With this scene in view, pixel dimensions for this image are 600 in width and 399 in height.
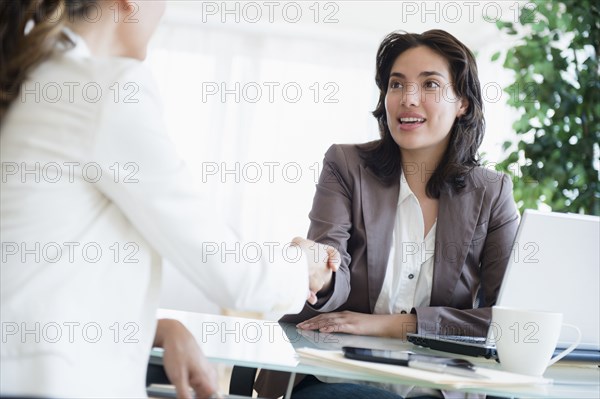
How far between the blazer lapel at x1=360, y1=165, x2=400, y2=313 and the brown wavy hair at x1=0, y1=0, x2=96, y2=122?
3.83 feet

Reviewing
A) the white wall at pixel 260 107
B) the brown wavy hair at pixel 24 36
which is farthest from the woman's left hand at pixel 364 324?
the white wall at pixel 260 107

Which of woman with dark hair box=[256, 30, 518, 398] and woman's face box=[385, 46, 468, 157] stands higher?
woman's face box=[385, 46, 468, 157]

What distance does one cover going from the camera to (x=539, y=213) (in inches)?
68.5

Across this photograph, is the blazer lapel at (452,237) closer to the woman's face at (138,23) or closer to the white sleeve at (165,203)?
the white sleeve at (165,203)

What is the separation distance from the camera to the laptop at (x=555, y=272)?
1.73 metres

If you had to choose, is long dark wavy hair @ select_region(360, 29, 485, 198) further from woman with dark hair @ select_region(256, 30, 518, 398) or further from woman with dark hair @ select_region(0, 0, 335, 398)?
woman with dark hair @ select_region(0, 0, 335, 398)

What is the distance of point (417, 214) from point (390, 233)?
0.38 feet

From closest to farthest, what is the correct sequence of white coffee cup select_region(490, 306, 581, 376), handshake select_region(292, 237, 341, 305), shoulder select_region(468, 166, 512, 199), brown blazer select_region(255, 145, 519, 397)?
1. white coffee cup select_region(490, 306, 581, 376)
2. handshake select_region(292, 237, 341, 305)
3. brown blazer select_region(255, 145, 519, 397)
4. shoulder select_region(468, 166, 512, 199)

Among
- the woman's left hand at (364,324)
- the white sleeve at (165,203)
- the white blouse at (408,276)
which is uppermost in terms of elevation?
the white sleeve at (165,203)

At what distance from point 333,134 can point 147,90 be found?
5.16 m

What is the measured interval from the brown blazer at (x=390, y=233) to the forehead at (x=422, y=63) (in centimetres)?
31

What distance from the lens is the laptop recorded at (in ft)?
5.66

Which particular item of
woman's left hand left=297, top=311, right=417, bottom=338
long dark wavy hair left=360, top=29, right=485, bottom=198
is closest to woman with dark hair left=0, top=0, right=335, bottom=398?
woman's left hand left=297, top=311, right=417, bottom=338

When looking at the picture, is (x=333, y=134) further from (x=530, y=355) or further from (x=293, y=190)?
(x=530, y=355)
